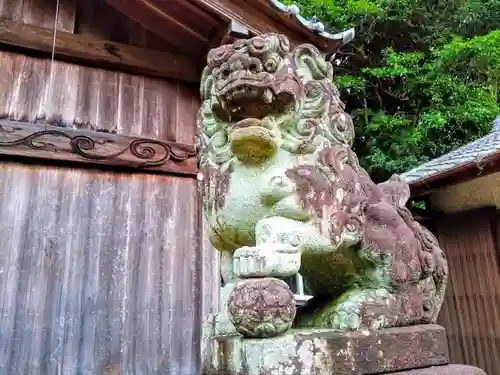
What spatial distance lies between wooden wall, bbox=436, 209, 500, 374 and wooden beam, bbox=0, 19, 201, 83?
134 inches

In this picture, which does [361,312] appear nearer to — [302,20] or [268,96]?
[268,96]

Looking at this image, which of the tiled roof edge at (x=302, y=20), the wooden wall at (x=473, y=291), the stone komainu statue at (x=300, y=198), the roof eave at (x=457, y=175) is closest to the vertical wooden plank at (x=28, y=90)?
the tiled roof edge at (x=302, y=20)

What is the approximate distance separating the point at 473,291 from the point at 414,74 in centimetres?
472

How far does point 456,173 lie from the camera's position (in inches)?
158

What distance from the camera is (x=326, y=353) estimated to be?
1388 millimetres

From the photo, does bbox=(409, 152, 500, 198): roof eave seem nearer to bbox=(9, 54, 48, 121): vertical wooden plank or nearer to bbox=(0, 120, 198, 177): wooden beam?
bbox=(0, 120, 198, 177): wooden beam

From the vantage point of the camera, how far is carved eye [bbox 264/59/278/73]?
5.28 feet

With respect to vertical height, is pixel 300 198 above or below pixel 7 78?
below

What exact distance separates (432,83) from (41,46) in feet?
21.8

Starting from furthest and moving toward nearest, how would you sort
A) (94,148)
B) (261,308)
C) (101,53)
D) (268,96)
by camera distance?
(101,53) < (94,148) < (268,96) < (261,308)

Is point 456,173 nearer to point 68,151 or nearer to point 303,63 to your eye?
point 303,63

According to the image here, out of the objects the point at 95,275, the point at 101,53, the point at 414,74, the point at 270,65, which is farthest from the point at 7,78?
the point at 414,74

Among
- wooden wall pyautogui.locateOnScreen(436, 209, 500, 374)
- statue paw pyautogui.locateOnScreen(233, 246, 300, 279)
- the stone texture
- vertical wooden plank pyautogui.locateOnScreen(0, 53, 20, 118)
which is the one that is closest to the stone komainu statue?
statue paw pyautogui.locateOnScreen(233, 246, 300, 279)

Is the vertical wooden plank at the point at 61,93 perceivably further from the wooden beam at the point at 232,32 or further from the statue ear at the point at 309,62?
the statue ear at the point at 309,62
